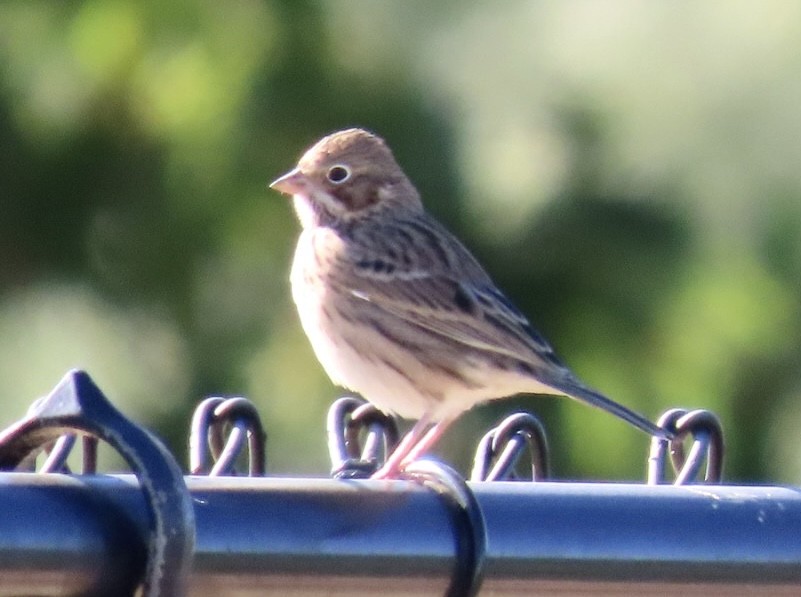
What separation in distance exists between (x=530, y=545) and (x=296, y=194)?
394cm

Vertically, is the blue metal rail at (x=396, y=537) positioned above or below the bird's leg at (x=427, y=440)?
above

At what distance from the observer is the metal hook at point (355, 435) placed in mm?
3949

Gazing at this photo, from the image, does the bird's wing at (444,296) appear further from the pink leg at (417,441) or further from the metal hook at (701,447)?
the metal hook at (701,447)

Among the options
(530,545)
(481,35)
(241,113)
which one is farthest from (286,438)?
(530,545)

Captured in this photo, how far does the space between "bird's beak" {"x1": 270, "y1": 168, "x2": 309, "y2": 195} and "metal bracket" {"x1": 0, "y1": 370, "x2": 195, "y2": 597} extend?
12.3ft

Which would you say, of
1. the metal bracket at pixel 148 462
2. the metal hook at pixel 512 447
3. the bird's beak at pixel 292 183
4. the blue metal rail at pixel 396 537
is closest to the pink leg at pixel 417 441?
the metal hook at pixel 512 447

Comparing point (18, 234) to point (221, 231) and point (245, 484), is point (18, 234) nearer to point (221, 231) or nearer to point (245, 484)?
point (221, 231)

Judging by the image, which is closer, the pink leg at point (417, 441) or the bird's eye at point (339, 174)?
the pink leg at point (417, 441)

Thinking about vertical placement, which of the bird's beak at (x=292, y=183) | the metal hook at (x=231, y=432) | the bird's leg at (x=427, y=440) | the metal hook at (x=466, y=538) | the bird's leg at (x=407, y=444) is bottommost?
the bird's leg at (x=427, y=440)

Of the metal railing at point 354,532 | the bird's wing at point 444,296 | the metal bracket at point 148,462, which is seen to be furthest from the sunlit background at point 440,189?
the metal bracket at point 148,462

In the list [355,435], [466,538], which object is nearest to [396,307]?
[355,435]

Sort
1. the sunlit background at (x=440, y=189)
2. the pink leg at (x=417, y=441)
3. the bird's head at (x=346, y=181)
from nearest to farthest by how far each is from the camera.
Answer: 1. the pink leg at (x=417, y=441)
2. the bird's head at (x=346, y=181)
3. the sunlit background at (x=440, y=189)

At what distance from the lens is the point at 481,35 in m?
8.16

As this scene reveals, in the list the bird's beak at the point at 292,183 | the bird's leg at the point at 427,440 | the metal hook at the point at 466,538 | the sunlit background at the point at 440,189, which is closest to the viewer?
the metal hook at the point at 466,538
